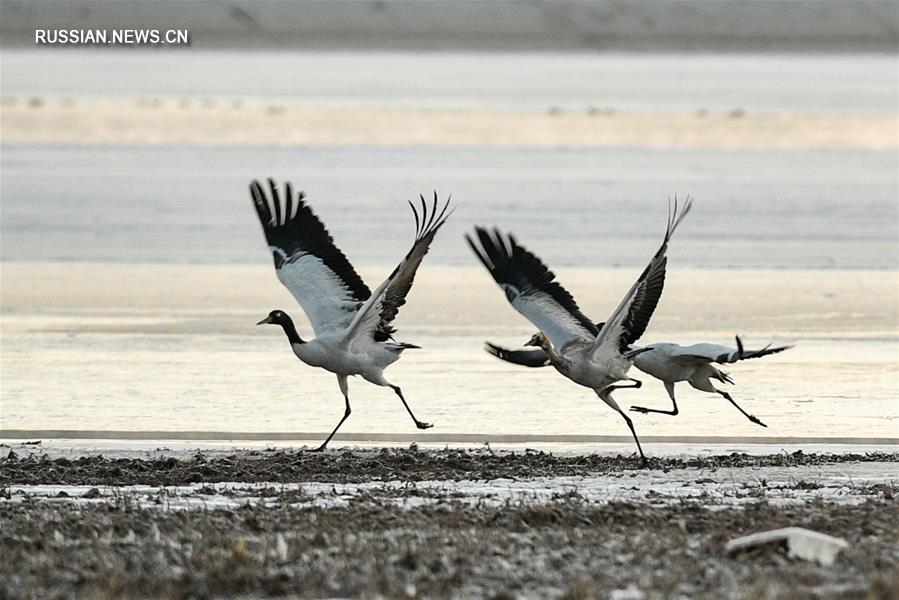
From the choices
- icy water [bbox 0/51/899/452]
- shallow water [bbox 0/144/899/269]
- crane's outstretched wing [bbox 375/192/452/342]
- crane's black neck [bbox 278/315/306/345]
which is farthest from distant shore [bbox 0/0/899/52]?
crane's outstretched wing [bbox 375/192/452/342]

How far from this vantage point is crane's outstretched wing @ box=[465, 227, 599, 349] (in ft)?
40.6

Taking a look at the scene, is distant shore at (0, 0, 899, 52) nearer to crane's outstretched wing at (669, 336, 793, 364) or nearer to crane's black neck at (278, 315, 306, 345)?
crane's black neck at (278, 315, 306, 345)

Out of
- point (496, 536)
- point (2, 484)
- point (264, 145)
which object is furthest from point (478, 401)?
point (264, 145)

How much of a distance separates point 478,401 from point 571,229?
39.8ft

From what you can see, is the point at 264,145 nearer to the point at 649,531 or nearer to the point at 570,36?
the point at 649,531

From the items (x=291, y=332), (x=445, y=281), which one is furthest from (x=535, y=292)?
(x=445, y=281)

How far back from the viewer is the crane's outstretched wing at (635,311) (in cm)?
1157

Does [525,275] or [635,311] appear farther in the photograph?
[525,275]

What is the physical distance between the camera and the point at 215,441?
12516 mm

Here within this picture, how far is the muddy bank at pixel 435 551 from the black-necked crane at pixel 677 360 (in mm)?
2454

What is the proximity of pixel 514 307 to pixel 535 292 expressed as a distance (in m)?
0.18

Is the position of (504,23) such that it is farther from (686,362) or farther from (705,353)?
(705,353)

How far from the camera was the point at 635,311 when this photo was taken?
11812 millimetres

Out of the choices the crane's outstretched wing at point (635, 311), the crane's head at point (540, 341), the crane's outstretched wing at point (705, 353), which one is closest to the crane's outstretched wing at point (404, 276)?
the crane's head at point (540, 341)
